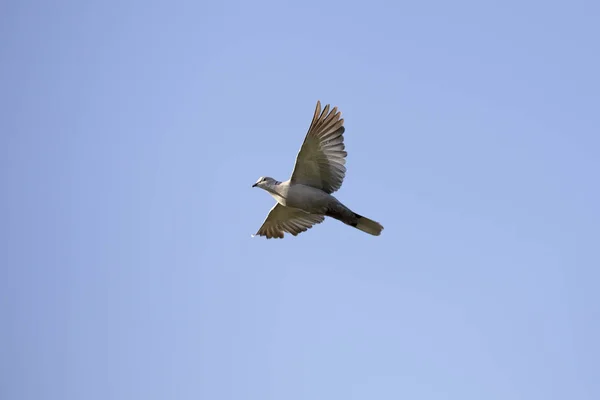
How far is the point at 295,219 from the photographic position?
70.8 feet

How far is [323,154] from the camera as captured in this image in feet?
62.8

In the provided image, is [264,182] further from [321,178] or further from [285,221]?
[285,221]

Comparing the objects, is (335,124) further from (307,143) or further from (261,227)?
(261,227)

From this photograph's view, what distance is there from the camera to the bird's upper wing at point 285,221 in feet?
69.9

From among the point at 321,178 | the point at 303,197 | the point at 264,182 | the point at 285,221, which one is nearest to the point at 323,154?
the point at 321,178

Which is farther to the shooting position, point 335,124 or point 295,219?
point 295,219

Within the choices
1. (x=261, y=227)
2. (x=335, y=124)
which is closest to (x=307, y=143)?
(x=335, y=124)

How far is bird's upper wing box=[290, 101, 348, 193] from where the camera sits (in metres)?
19.0

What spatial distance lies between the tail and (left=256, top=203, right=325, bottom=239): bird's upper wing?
1641mm

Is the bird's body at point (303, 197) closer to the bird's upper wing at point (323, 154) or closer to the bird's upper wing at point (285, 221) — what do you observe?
the bird's upper wing at point (323, 154)

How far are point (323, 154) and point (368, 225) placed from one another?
1759mm

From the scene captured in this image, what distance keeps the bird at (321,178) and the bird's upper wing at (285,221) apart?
42.9 inches

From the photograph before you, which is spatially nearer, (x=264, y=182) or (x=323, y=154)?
(x=323, y=154)

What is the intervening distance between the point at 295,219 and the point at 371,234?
2635mm
